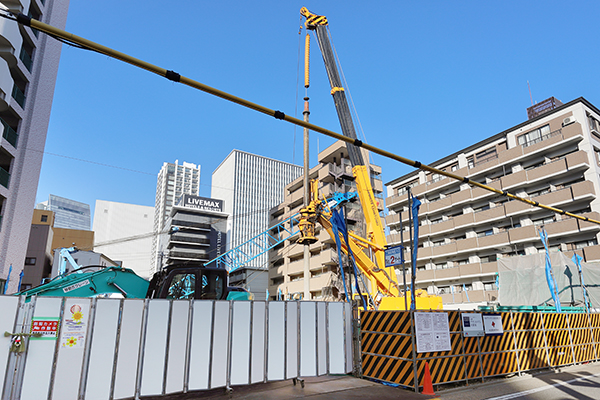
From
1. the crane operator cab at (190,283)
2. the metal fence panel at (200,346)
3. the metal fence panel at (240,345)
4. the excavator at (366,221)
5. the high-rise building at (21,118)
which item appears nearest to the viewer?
the metal fence panel at (200,346)

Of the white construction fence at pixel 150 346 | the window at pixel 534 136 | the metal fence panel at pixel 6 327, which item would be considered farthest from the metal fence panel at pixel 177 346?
the window at pixel 534 136

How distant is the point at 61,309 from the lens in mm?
6789

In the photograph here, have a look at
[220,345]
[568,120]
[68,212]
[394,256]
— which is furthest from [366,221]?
[68,212]

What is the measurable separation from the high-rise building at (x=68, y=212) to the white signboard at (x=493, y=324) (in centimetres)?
19746

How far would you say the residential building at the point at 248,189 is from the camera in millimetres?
137625

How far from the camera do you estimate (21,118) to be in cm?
2397

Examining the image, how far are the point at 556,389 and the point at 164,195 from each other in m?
173

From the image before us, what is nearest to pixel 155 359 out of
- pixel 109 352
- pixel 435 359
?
pixel 109 352

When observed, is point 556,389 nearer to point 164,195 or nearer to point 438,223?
point 438,223

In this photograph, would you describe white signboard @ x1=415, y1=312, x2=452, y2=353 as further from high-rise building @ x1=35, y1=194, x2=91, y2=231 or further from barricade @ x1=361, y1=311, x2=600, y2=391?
high-rise building @ x1=35, y1=194, x2=91, y2=231

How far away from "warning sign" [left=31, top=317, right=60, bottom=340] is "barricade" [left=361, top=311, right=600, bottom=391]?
24.3 feet

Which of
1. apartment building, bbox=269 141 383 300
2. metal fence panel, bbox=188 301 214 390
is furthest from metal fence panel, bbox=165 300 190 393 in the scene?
apartment building, bbox=269 141 383 300

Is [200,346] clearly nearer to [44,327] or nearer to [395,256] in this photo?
[44,327]

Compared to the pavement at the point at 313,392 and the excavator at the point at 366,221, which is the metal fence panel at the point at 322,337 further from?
the excavator at the point at 366,221
